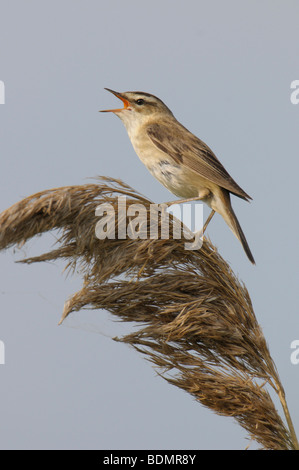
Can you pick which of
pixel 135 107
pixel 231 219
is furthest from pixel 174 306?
pixel 135 107

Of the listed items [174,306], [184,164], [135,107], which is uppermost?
[135,107]

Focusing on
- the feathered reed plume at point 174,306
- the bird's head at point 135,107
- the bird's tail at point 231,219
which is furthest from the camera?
the bird's head at point 135,107

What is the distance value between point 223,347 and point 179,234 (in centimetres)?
67

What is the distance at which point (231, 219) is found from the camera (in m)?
4.82

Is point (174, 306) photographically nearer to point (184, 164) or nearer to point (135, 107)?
point (184, 164)

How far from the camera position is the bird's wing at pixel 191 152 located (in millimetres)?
4867

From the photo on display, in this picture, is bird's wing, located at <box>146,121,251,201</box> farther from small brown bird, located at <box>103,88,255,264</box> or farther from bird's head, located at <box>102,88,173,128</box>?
bird's head, located at <box>102,88,173,128</box>

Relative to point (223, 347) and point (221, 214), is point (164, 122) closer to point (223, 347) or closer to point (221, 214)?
point (221, 214)

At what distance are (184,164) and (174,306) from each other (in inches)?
82.7


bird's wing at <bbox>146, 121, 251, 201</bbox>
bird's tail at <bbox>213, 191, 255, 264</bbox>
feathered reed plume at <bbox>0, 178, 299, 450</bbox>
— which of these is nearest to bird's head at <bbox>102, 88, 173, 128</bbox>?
bird's wing at <bbox>146, 121, 251, 201</bbox>

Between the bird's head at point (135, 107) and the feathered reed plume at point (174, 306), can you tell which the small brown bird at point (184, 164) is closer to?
the bird's head at point (135, 107)

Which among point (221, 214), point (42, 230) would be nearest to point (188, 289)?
point (42, 230)

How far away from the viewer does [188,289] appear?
3.22 meters

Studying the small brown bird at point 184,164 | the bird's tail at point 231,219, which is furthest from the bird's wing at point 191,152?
the bird's tail at point 231,219
